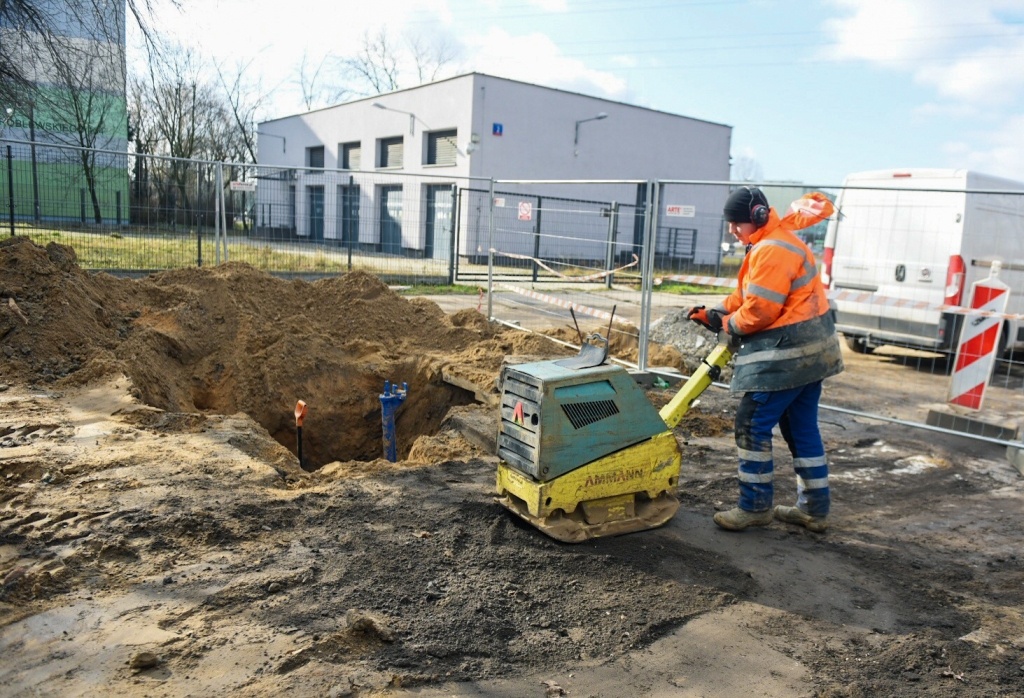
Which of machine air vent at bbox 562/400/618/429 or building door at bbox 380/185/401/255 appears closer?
machine air vent at bbox 562/400/618/429

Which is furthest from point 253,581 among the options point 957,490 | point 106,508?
point 957,490

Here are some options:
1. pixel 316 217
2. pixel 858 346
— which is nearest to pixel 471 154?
pixel 316 217

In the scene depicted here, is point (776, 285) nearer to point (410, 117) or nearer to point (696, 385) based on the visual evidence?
point (696, 385)

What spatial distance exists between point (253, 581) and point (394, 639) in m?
0.88

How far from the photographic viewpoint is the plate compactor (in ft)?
13.7

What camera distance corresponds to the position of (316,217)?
721 inches

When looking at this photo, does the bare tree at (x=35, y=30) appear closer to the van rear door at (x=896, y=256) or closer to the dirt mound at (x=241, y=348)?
the dirt mound at (x=241, y=348)

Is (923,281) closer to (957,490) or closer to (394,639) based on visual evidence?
(957,490)

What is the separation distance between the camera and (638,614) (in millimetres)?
3684

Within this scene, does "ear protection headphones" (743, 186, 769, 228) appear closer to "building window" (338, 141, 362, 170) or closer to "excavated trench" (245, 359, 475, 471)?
"excavated trench" (245, 359, 475, 471)

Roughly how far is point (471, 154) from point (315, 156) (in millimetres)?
14125

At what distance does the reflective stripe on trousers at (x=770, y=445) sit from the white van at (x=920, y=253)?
15.8 ft

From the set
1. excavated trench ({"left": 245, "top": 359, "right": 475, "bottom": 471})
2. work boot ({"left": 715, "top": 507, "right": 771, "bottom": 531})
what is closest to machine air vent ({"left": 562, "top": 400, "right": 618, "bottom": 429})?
work boot ({"left": 715, "top": 507, "right": 771, "bottom": 531})

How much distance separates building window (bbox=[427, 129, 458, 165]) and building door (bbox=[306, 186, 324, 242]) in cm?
809
